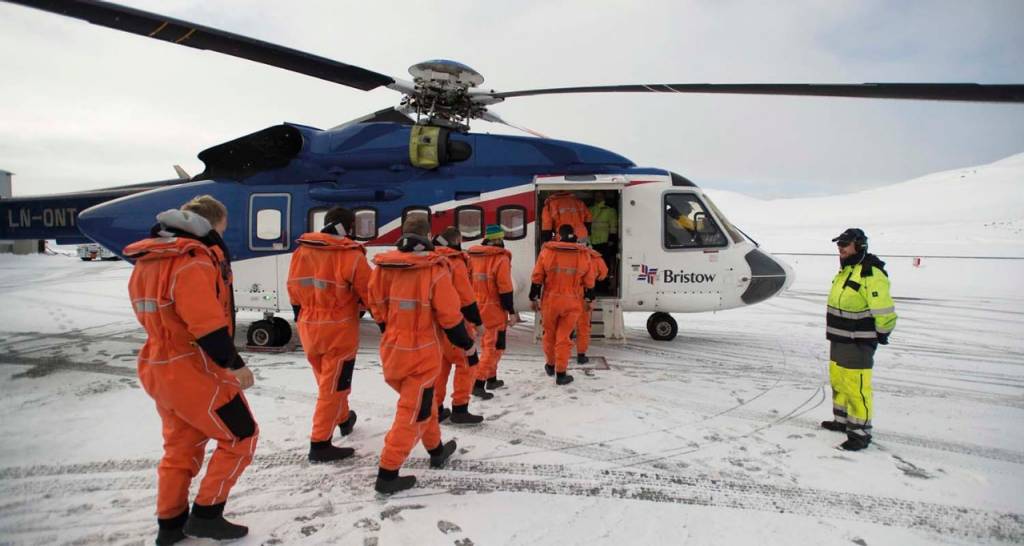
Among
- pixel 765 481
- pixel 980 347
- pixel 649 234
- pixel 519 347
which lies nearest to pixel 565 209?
pixel 649 234

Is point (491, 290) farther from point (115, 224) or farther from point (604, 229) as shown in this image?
point (115, 224)

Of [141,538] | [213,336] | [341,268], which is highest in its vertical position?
[341,268]

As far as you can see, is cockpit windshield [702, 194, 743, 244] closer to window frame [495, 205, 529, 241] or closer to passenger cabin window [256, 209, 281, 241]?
window frame [495, 205, 529, 241]

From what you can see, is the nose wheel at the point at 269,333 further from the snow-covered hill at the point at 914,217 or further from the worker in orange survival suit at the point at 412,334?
the snow-covered hill at the point at 914,217

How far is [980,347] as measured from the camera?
8.15 metres

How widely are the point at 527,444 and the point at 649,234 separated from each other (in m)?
4.37

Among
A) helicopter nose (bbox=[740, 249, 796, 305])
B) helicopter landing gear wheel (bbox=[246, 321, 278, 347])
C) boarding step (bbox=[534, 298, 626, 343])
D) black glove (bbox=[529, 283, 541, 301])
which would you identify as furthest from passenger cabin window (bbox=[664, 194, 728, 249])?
helicopter landing gear wheel (bbox=[246, 321, 278, 347])

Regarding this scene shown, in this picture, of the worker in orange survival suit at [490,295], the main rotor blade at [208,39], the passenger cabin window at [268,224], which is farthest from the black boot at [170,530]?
the passenger cabin window at [268,224]

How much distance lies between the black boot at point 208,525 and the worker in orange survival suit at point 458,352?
145 cm

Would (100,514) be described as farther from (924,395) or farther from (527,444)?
(924,395)

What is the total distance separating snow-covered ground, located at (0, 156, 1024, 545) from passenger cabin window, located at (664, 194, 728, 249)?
66.9 inches

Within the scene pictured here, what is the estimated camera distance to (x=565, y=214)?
7.36 metres

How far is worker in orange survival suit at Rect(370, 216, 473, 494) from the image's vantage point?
3.26 metres

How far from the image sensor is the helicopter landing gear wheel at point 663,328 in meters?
8.24
